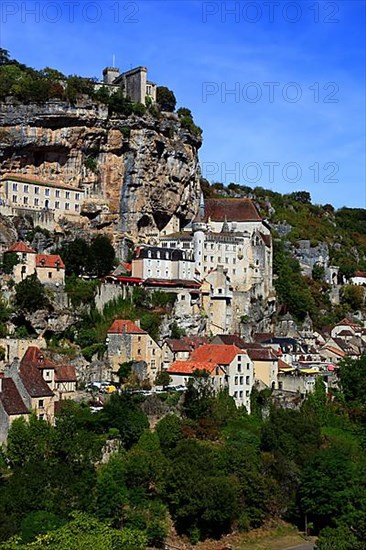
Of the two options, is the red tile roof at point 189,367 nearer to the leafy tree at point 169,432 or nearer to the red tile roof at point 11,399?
the leafy tree at point 169,432

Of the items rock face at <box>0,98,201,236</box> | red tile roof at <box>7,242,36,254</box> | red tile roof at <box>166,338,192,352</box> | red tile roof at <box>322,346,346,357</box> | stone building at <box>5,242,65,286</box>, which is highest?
rock face at <box>0,98,201,236</box>

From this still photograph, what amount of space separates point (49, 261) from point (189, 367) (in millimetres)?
13185

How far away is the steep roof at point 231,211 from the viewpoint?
80250 millimetres

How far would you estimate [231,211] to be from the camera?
81125mm

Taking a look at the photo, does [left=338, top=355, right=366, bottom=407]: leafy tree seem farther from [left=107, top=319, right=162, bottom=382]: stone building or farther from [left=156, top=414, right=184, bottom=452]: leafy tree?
[left=156, top=414, right=184, bottom=452]: leafy tree

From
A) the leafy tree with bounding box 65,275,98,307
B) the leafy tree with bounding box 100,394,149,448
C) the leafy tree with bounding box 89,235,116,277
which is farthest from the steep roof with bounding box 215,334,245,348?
the leafy tree with bounding box 100,394,149,448

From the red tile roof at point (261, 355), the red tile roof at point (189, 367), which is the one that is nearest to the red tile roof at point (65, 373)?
the red tile roof at point (189, 367)

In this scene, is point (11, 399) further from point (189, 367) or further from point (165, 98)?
point (165, 98)

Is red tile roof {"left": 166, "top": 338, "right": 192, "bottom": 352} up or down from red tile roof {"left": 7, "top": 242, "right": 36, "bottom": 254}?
down

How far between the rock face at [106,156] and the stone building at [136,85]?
2.74 metres

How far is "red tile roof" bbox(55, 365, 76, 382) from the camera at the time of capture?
51906 millimetres

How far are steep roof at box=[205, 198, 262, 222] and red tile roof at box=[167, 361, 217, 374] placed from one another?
83.1 ft

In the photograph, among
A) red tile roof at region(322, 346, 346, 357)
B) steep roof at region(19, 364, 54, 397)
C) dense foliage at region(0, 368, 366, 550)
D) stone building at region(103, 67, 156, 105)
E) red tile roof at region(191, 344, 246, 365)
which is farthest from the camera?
stone building at region(103, 67, 156, 105)

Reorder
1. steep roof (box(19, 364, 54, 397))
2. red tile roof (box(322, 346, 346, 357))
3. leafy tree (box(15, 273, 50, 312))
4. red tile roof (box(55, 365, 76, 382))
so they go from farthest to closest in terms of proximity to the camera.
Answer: red tile roof (box(322, 346, 346, 357)) → leafy tree (box(15, 273, 50, 312)) → red tile roof (box(55, 365, 76, 382)) → steep roof (box(19, 364, 54, 397))
